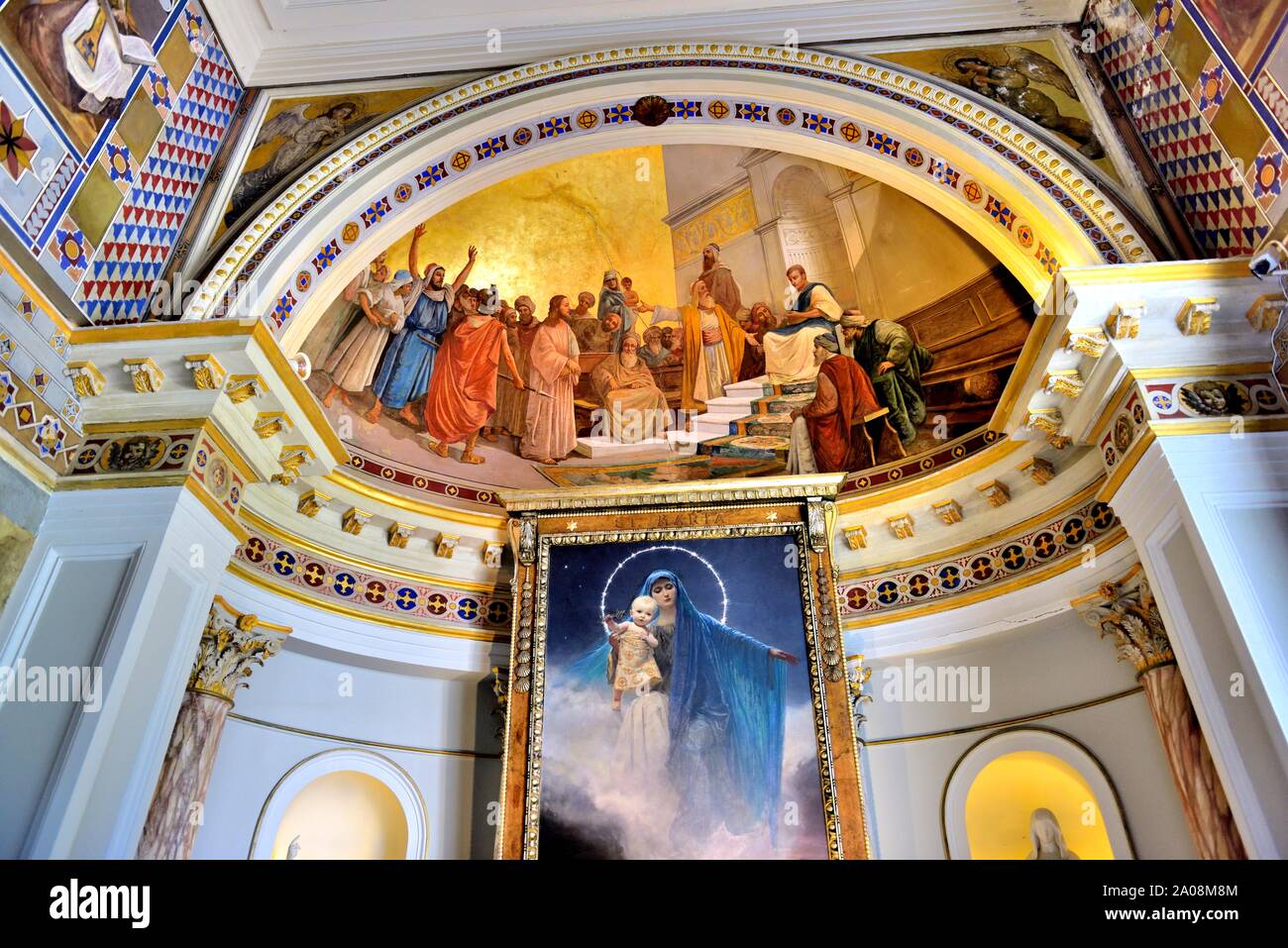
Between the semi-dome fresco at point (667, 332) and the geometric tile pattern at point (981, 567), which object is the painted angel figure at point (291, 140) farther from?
the geometric tile pattern at point (981, 567)

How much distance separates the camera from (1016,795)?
23.4 feet

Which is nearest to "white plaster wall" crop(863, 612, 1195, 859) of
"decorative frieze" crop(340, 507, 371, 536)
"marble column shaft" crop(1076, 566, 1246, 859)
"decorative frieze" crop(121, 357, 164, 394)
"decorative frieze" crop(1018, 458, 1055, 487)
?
"marble column shaft" crop(1076, 566, 1246, 859)

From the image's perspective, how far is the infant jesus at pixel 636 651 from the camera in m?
7.14

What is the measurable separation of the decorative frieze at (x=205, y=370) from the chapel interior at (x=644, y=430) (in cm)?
4

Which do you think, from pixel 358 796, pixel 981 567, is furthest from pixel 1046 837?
pixel 358 796

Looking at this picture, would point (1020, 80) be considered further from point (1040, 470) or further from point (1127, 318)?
point (1040, 470)

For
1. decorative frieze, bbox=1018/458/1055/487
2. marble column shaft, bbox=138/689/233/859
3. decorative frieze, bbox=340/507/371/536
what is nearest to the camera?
marble column shaft, bbox=138/689/233/859

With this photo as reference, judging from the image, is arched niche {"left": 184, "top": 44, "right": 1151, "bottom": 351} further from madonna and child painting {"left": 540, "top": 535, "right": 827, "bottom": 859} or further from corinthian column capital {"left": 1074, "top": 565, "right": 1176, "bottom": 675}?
madonna and child painting {"left": 540, "top": 535, "right": 827, "bottom": 859}

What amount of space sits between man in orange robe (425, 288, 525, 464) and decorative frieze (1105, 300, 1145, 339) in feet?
17.4

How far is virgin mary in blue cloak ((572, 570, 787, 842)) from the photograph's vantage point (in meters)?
6.52

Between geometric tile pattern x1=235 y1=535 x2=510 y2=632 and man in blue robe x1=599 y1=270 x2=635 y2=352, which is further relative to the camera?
man in blue robe x1=599 y1=270 x2=635 y2=352

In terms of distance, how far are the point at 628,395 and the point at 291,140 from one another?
146 inches
